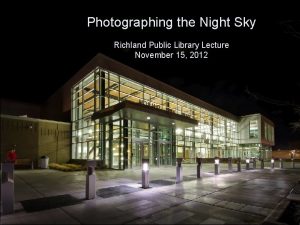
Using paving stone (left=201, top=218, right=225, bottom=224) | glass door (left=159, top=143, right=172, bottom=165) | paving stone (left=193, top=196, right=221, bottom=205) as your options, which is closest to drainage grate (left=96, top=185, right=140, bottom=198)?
paving stone (left=193, top=196, right=221, bottom=205)

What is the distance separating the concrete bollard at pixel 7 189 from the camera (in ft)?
18.0

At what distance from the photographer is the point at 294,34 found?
827 centimetres

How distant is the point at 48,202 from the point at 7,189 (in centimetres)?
150

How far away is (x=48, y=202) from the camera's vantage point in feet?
22.2

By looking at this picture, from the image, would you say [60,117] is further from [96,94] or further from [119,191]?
[119,191]

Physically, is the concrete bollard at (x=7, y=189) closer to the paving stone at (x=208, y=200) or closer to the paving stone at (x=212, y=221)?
the paving stone at (x=212, y=221)

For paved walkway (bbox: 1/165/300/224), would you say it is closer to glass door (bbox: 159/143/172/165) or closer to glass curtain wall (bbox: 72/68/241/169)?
glass curtain wall (bbox: 72/68/241/169)

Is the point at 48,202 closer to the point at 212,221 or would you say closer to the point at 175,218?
the point at 175,218

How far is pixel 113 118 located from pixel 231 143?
3546cm

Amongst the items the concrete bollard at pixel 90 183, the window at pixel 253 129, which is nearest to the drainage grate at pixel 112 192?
the concrete bollard at pixel 90 183

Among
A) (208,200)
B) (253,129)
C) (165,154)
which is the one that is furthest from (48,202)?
(253,129)

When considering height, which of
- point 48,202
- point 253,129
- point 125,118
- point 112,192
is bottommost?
point 112,192

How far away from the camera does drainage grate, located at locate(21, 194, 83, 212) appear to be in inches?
243

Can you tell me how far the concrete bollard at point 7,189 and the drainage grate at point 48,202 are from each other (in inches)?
19.3
